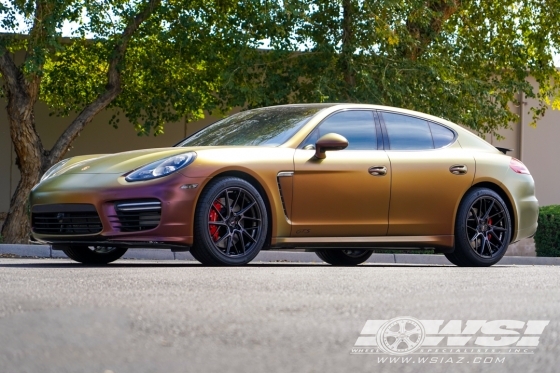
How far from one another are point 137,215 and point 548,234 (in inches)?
378

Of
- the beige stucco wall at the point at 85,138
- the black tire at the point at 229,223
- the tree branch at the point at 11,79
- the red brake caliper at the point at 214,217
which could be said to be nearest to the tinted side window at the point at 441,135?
the black tire at the point at 229,223

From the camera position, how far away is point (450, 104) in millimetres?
18766

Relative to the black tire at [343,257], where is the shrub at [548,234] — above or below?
below

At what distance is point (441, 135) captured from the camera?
32.1ft

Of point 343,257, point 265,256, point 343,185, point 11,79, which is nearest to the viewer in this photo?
point 343,185

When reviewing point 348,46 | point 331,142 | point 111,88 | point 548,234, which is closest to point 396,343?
point 331,142

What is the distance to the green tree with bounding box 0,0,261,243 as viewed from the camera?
17.1 metres

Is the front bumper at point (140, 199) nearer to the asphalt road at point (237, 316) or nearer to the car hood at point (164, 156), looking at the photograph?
the car hood at point (164, 156)

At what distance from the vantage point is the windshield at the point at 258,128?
29.0 feet

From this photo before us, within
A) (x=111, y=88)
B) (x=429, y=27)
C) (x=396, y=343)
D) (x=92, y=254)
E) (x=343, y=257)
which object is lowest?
(x=343, y=257)

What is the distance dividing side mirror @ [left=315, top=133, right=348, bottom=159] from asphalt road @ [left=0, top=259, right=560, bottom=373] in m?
1.75

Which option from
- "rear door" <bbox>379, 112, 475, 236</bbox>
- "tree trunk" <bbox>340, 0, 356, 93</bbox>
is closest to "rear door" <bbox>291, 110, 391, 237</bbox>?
"rear door" <bbox>379, 112, 475, 236</bbox>

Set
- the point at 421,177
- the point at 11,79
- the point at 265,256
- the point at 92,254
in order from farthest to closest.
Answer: the point at 11,79, the point at 265,256, the point at 92,254, the point at 421,177

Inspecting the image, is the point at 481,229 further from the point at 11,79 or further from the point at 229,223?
the point at 11,79
